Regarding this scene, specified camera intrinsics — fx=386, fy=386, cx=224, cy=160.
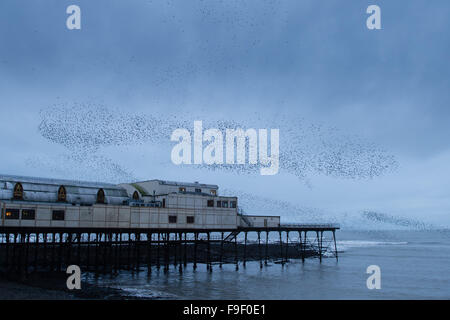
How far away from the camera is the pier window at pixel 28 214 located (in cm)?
3659

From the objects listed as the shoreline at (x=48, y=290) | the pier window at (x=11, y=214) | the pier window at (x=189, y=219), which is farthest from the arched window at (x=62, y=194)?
the pier window at (x=189, y=219)

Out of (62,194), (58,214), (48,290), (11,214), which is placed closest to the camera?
(48,290)

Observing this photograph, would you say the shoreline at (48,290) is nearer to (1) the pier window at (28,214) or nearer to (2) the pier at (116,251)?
(2) the pier at (116,251)

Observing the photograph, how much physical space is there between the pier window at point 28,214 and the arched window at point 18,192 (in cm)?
216

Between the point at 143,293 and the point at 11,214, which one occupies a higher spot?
the point at 11,214

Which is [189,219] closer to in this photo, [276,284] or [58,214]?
[276,284]

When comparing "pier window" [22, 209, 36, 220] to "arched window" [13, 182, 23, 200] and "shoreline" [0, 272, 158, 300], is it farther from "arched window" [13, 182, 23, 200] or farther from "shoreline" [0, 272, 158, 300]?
"shoreline" [0, 272, 158, 300]

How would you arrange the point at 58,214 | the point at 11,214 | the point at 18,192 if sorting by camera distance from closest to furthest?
the point at 11,214, the point at 18,192, the point at 58,214

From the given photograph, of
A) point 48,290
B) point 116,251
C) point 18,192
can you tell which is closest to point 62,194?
point 18,192

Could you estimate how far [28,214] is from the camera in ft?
121

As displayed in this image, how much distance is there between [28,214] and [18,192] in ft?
9.58
